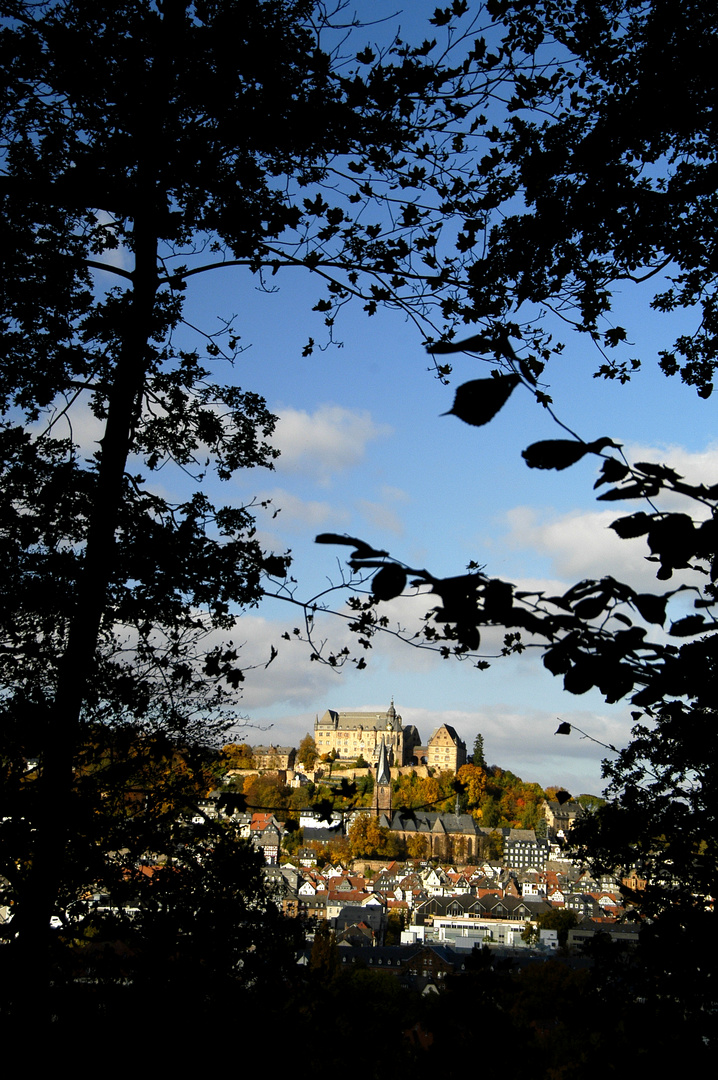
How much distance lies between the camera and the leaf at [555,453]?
4.52 ft

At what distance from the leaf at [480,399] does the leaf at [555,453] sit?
148 millimetres

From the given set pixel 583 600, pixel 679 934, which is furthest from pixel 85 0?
pixel 679 934

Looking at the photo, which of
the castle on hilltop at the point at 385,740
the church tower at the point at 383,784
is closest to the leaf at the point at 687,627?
the church tower at the point at 383,784

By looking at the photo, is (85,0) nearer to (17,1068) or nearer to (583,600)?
(583,600)

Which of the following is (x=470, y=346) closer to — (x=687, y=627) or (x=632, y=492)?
(x=632, y=492)

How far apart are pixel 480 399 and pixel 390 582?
34 cm

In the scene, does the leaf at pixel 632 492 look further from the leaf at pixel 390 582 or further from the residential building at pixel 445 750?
the residential building at pixel 445 750

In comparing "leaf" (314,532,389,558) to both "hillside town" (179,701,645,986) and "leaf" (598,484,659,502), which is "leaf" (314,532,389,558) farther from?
"hillside town" (179,701,645,986)

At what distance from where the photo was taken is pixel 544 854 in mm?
74375

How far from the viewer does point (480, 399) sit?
1.29 metres

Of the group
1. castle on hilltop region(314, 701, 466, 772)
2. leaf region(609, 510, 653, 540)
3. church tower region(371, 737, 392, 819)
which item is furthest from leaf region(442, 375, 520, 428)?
castle on hilltop region(314, 701, 466, 772)

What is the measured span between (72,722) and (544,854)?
7845 centimetres

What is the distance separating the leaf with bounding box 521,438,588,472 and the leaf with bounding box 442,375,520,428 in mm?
148

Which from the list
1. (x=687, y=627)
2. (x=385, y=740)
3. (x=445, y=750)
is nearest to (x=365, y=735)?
(x=385, y=740)
